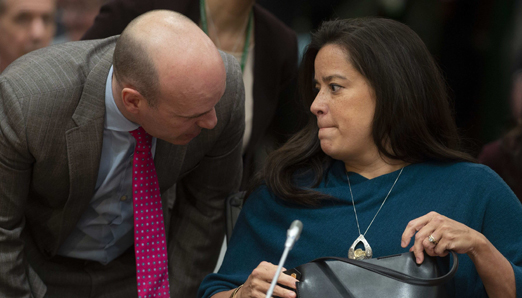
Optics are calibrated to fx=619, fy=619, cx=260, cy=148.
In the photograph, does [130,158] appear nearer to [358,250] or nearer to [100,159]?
[100,159]

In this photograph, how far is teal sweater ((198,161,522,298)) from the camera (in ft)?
6.48

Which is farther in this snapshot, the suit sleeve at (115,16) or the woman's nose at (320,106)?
the suit sleeve at (115,16)

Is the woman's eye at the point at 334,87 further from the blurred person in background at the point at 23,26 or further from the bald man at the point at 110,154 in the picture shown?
the blurred person in background at the point at 23,26

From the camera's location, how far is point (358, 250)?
2021 millimetres

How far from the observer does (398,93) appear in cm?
210

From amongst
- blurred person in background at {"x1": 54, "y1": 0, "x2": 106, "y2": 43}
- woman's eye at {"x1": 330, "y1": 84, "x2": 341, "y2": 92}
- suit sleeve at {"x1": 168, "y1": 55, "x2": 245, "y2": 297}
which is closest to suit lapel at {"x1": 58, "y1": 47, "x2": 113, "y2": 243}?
suit sleeve at {"x1": 168, "y1": 55, "x2": 245, "y2": 297}

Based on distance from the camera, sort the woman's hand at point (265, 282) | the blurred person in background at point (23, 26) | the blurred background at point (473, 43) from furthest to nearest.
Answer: the blurred background at point (473, 43), the blurred person in background at point (23, 26), the woman's hand at point (265, 282)

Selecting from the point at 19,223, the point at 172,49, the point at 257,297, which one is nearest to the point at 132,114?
the point at 172,49

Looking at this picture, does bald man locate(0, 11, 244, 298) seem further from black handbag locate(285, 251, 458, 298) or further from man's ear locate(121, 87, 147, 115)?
black handbag locate(285, 251, 458, 298)

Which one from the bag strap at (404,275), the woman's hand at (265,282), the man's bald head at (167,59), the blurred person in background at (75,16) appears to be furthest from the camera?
the blurred person in background at (75,16)

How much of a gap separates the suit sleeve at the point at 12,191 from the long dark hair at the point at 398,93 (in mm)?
880

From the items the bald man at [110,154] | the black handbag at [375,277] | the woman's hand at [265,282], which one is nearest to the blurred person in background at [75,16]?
the bald man at [110,154]

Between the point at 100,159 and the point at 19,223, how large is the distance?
1.22ft

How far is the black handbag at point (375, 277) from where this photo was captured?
166 centimetres
